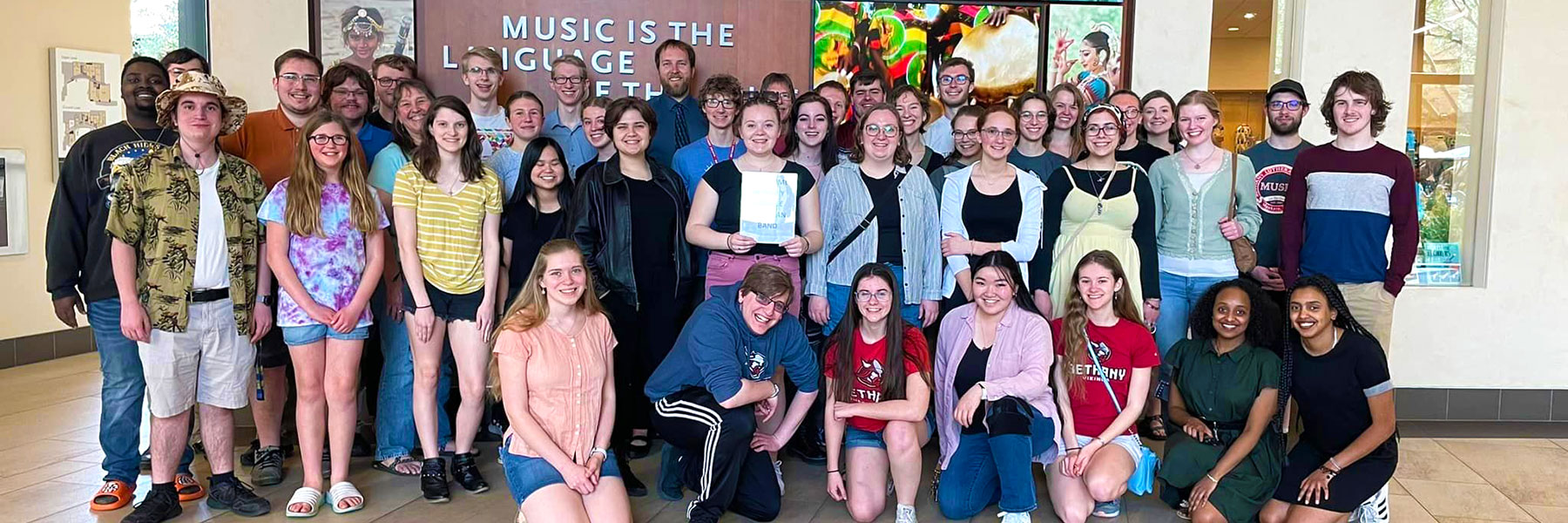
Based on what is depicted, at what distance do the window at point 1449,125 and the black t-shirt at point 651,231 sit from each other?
4.18 meters

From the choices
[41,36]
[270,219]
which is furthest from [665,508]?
[41,36]

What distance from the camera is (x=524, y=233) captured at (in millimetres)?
4105

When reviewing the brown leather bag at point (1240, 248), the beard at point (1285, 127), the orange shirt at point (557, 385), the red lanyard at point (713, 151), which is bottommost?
the orange shirt at point (557, 385)

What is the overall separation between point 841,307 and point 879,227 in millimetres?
363

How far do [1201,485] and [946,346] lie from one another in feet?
3.40

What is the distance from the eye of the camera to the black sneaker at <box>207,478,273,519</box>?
3.70 metres

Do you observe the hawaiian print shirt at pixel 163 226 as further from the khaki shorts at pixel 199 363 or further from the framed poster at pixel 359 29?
the framed poster at pixel 359 29

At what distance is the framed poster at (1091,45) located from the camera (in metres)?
5.62

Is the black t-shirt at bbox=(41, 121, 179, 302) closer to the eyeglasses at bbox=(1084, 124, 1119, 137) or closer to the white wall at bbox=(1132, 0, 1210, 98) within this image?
the eyeglasses at bbox=(1084, 124, 1119, 137)

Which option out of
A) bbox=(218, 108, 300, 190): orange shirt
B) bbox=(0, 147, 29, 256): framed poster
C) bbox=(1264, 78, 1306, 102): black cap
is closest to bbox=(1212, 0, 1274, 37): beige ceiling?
bbox=(1264, 78, 1306, 102): black cap

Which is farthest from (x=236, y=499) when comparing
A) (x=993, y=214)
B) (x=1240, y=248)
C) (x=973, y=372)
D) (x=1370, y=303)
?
(x=1370, y=303)

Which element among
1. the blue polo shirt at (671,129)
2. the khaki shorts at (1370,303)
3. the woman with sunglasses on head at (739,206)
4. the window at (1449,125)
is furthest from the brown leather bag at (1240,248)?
the blue polo shirt at (671,129)

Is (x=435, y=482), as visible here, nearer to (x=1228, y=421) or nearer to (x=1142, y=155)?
(x=1228, y=421)

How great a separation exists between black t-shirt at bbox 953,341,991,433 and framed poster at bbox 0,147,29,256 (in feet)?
22.1
